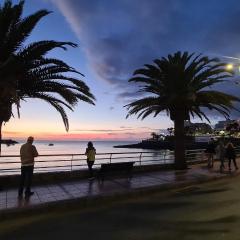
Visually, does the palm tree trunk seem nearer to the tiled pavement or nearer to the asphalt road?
the tiled pavement

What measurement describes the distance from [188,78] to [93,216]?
523 inches

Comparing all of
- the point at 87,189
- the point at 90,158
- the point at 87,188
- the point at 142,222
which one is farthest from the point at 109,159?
the point at 142,222

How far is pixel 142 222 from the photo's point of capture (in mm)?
9305

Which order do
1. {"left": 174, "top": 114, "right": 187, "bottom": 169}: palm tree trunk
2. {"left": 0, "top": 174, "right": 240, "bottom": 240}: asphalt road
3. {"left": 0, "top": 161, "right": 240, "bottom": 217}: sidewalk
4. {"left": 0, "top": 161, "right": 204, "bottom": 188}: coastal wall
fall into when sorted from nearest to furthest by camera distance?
{"left": 0, "top": 174, "right": 240, "bottom": 240}: asphalt road, {"left": 0, "top": 161, "right": 240, "bottom": 217}: sidewalk, {"left": 0, "top": 161, "right": 204, "bottom": 188}: coastal wall, {"left": 174, "top": 114, "right": 187, "bottom": 169}: palm tree trunk

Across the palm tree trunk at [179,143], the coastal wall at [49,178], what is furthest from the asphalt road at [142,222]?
the palm tree trunk at [179,143]

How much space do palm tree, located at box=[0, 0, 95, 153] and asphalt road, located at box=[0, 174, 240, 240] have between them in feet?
14.4

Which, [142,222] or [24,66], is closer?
[142,222]

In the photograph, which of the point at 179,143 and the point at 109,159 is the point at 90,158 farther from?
the point at 179,143

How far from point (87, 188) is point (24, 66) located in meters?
4.51

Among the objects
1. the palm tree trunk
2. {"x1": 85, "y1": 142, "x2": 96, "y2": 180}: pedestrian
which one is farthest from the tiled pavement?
the palm tree trunk

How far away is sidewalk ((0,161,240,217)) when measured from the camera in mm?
11008

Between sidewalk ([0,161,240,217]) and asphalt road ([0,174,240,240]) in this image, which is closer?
asphalt road ([0,174,240,240])

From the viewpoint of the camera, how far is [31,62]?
45.9 feet

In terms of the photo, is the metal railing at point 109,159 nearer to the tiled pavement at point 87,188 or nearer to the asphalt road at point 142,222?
the tiled pavement at point 87,188
